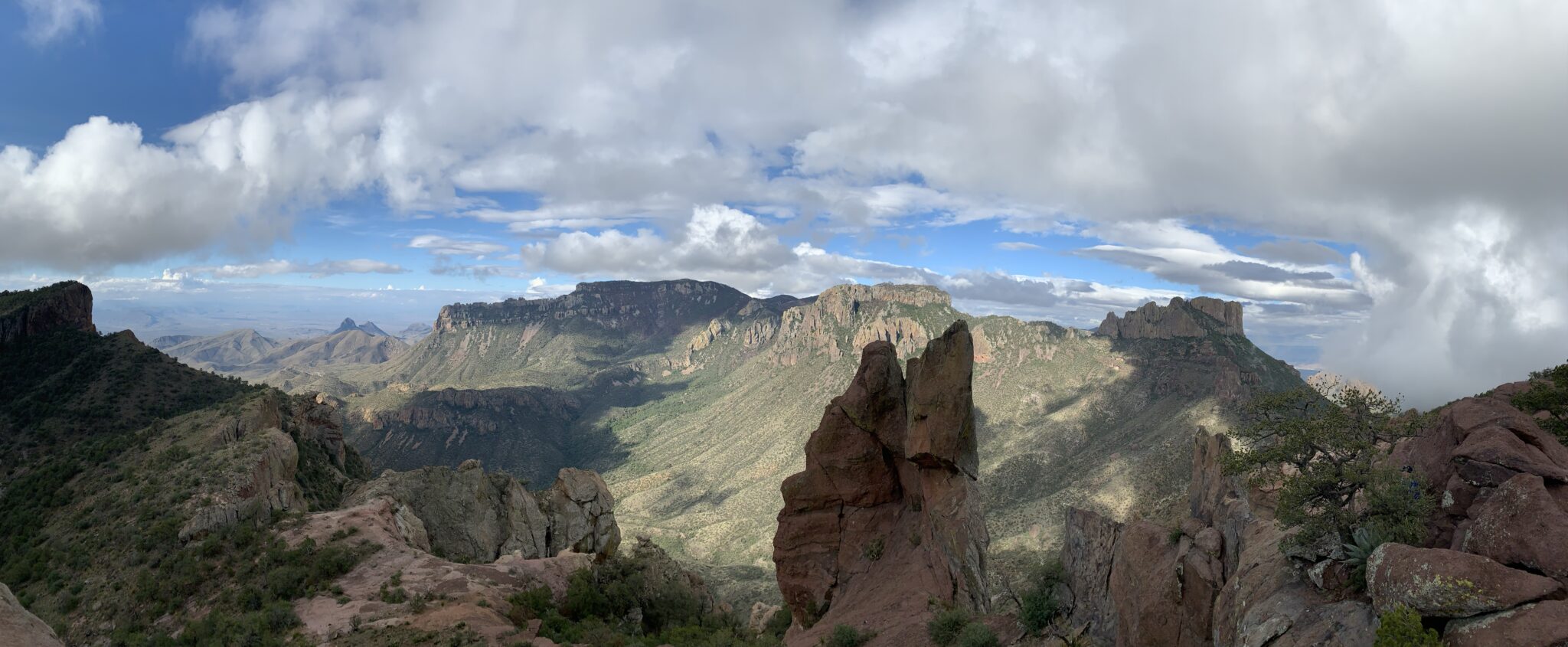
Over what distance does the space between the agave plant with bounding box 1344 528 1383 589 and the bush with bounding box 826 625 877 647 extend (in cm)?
1723

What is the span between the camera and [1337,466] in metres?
16.2

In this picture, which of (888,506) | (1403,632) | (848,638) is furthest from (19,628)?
(888,506)

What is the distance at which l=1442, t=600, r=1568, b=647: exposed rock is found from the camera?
941cm

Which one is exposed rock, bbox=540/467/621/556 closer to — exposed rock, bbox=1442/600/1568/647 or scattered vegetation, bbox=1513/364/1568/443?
exposed rock, bbox=1442/600/1568/647

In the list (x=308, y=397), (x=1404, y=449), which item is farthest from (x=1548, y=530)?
(x=308, y=397)

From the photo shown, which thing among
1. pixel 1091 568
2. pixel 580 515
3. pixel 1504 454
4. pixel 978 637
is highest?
pixel 1504 454

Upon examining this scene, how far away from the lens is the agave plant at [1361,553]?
12.5 meters

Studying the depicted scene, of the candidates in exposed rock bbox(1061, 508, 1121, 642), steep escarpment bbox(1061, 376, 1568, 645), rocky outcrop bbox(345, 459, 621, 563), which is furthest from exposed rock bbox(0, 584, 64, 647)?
rocky outcrop bbox(345, 459, 621, 563)

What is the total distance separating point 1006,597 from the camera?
45438 mm

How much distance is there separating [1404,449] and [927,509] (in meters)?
18.1

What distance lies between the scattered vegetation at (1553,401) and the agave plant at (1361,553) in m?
8.75

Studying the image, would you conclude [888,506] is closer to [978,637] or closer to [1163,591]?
[978,637]

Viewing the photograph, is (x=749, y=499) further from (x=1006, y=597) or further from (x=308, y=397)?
(x=1006, y=597)

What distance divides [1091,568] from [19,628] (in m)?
30.8
